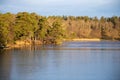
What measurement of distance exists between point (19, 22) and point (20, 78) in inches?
1347

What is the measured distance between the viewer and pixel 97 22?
10244 centimetres

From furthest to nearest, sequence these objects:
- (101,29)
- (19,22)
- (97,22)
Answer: (97,22) < (101,29) < (19,22)

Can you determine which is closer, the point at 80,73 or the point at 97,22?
the point at 80,73

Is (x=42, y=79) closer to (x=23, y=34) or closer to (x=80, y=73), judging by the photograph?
(x=80, y=73)

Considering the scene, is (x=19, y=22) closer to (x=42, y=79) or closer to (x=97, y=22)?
(x=42, y=79)

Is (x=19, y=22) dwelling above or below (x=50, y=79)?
above

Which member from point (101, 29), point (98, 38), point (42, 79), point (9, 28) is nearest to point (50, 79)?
point (42, 79)

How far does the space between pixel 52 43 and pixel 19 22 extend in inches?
352

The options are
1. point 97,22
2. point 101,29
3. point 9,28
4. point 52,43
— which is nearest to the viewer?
point 9,28

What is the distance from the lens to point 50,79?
50.4 ft

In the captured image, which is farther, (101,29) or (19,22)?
(101,29)

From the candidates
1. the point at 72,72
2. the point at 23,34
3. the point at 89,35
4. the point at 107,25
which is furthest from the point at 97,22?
the point at 72,72

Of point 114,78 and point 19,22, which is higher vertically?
point 19,22

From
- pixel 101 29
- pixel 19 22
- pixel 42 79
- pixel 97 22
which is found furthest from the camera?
pixel 97 22
